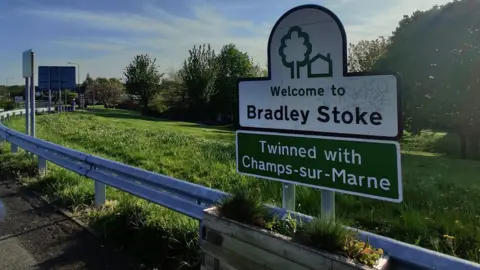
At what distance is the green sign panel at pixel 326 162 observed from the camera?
8.64 ft

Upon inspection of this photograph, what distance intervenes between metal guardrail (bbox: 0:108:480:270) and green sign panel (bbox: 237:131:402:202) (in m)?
0.29

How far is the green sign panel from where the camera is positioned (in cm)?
263

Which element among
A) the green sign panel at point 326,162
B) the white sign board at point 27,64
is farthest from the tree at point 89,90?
the green sign panel at point 326,162

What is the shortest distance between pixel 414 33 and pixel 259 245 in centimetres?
2662

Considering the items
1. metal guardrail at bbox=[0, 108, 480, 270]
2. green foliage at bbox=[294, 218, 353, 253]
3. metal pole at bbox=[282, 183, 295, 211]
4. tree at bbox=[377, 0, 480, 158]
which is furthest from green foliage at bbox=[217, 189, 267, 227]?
tree at bbox=[377, 0, 480, 158]

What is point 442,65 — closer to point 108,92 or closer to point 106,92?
point 108,92

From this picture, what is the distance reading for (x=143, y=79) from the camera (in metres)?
53.8

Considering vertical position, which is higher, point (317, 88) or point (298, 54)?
point (298, 54)

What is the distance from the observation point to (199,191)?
401 centimetres

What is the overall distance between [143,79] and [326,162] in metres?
53.1

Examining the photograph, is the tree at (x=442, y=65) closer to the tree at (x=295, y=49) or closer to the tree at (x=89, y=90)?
the tree at (x=295, y=49)

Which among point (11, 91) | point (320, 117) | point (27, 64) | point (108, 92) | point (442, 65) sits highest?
point (11, 91)

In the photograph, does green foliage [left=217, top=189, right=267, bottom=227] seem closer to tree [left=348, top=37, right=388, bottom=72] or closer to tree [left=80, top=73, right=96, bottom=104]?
tree [left=348, top=37, right=388, bottom=72]

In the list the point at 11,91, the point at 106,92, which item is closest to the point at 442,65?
the point at 106,92
